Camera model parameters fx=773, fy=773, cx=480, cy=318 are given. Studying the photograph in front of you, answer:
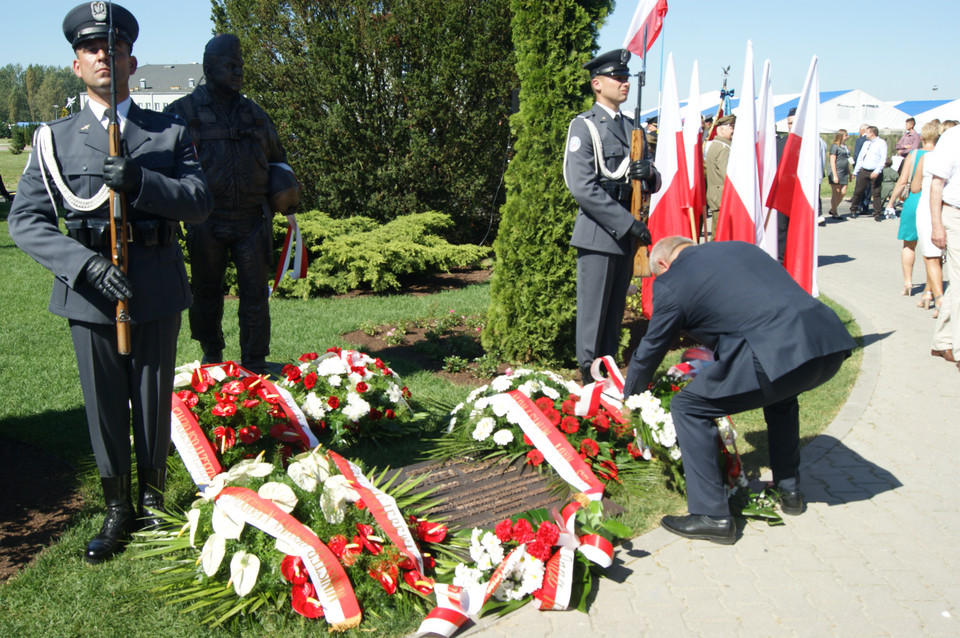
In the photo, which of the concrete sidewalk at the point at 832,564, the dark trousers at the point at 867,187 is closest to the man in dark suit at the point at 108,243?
the concrete sidewalk at the point at 832,564

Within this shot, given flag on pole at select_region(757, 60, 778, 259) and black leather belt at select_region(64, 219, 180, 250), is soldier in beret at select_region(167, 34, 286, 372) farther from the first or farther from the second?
flag on pole at select_region(757, 60, 778, 259)

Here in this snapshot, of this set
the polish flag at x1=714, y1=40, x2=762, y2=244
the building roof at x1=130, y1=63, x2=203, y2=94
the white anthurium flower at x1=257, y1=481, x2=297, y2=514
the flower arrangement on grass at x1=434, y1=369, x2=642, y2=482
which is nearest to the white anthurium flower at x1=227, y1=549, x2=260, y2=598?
the white anthurium flower at x1=257, y1=481, x2=297, y2=514

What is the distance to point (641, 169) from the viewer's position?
5.40 m

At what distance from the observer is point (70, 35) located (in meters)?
3.35

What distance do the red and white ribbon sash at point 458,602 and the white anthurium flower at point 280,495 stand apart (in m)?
0.72

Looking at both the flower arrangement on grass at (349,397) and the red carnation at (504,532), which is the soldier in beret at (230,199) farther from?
the red carnation at (504,532)

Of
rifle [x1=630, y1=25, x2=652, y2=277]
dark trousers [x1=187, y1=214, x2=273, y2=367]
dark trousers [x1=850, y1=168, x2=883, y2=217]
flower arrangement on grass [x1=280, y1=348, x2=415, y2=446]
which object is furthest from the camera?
dark trousers [x1=850, y1=168, x2=883, y2=217]

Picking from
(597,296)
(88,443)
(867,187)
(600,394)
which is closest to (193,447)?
(88,443)

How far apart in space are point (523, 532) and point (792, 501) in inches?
66.5

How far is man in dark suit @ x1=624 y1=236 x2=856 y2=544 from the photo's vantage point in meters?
3.69

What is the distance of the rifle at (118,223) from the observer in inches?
129

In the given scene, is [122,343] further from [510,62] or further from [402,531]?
[510,62]

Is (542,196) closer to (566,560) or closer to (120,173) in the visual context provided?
(566,560)

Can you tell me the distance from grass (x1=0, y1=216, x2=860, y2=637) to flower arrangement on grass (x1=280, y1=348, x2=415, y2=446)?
0.56 feet
